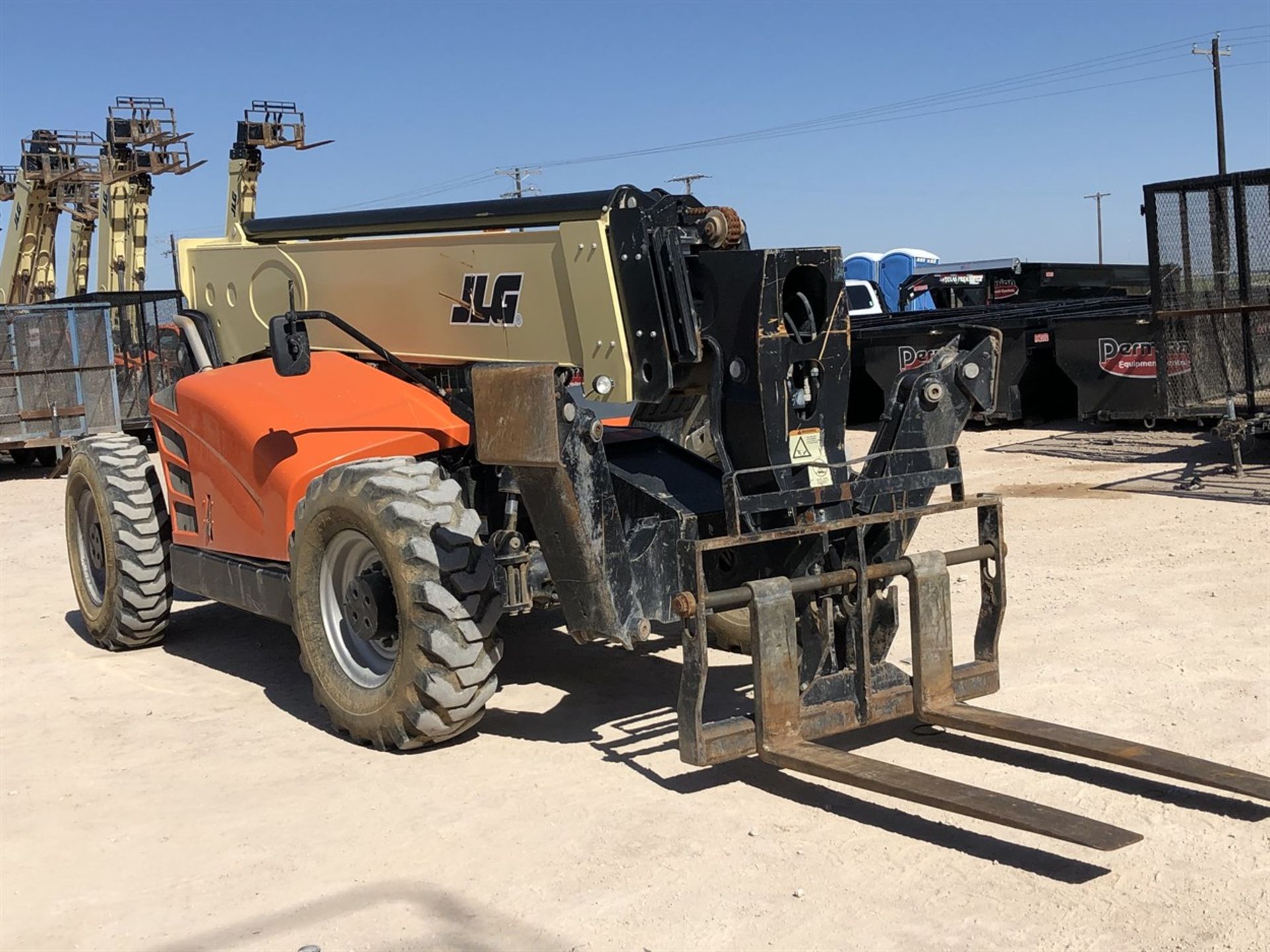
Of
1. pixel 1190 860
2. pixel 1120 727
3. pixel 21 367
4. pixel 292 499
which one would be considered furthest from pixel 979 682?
pixel 21 367

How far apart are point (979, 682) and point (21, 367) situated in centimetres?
1769

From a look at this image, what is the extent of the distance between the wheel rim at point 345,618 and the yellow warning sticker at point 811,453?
1905 mm

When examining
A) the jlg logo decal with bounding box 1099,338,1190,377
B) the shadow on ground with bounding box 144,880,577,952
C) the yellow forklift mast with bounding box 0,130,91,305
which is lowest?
the shadow on ground with bounding box 144,880,577,952

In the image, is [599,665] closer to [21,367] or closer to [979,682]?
[979,682]

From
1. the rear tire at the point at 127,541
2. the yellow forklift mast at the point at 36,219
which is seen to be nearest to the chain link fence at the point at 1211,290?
the rear tire at the point at 127,541

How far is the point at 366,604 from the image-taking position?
6.18m

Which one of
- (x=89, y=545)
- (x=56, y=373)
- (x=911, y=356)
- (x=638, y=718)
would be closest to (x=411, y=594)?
(x=638, y=718)

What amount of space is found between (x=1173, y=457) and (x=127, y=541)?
11421 mm

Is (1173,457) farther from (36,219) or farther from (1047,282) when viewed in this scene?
(36,219)

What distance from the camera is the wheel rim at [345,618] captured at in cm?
641

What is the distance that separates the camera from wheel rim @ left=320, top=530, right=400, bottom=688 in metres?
6.41

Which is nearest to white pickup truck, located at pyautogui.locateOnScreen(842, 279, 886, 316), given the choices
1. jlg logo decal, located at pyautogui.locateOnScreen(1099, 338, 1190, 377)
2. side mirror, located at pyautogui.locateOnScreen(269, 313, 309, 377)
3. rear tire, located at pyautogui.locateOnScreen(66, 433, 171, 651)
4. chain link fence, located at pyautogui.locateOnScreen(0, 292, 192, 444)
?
jlg logo decal, located at pyautogui.locateOnScreen(1099, 338, 1190, 377)

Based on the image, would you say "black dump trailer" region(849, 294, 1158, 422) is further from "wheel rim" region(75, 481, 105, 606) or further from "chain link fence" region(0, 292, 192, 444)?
"wheel rim" region(75, 481, 105, 606)

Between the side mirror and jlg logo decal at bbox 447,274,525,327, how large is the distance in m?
0.74
